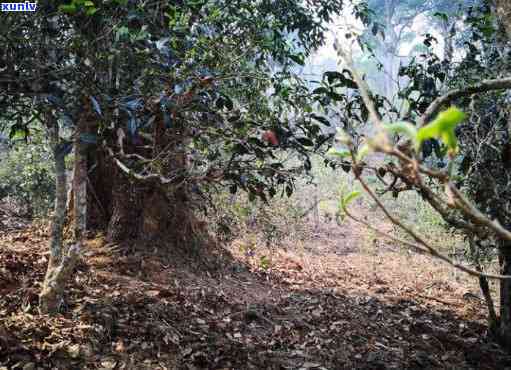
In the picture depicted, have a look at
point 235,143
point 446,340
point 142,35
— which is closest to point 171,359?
point 235,143

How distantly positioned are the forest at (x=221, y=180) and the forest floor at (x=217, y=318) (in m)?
0.02

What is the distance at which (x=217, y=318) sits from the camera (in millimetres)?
3443

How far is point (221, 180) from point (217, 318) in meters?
1.40

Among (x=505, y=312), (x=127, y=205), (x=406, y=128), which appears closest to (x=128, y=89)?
(x=406, y=128)

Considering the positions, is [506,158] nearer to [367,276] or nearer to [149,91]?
[149,91]

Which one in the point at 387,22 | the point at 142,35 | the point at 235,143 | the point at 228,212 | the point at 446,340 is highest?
the point at 387,22

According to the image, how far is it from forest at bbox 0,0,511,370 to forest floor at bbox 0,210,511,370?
2cm

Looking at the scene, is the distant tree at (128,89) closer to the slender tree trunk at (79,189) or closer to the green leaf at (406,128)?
the slender tree trunk at (79,189)

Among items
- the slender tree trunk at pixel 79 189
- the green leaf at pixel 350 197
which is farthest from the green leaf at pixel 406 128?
the slender tree trunk at pixel 79 189

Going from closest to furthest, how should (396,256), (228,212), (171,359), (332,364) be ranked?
(171,359) → (332,364) → (228,212) → (396,256)

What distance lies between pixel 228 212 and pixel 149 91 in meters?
3.12

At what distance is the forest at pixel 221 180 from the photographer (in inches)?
79.2

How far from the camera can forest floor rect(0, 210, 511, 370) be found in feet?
8.05

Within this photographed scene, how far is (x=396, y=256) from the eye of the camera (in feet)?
27.3
